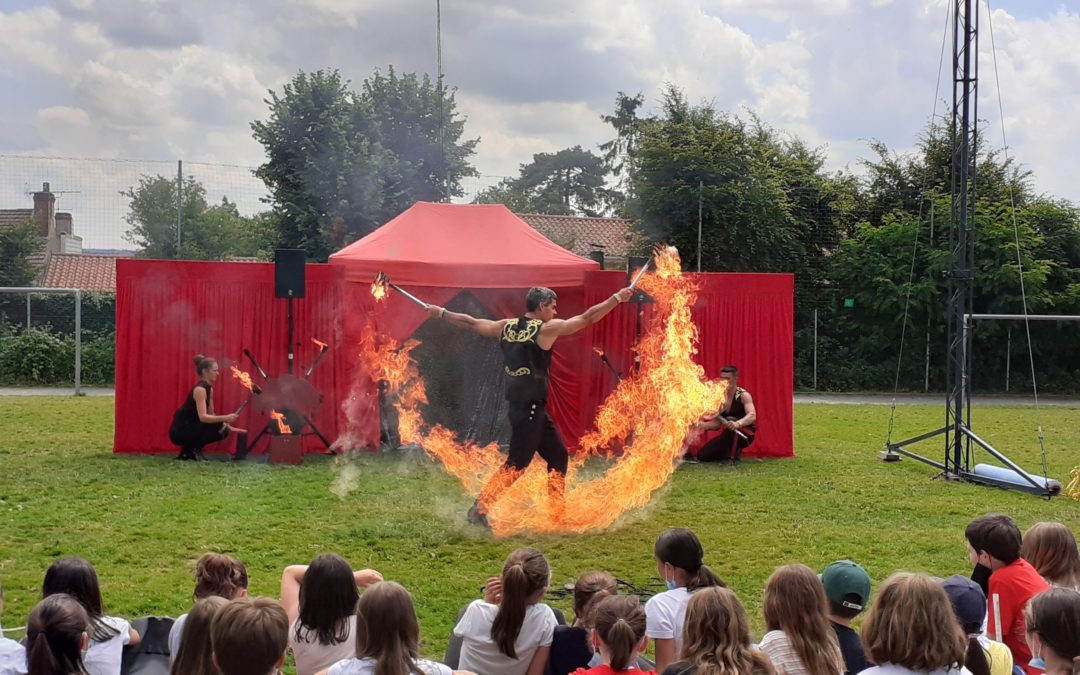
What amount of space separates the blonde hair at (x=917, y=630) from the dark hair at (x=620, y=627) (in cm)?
71

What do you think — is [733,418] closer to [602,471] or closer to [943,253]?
[602,471]

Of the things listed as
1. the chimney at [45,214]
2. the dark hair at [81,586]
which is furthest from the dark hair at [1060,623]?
the chimney at [45,214]

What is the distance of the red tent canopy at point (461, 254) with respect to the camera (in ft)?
36.7

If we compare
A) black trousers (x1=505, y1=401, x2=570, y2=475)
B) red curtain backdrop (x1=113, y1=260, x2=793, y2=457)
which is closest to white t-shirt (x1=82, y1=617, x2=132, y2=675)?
black trousers (x1=505, y1=401, x2=570, y2=475)

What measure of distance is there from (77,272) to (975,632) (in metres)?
26.4

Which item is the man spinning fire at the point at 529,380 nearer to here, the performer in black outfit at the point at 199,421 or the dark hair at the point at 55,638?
the performer in black outfit at the point at 199,421

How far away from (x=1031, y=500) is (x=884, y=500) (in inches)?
59.1

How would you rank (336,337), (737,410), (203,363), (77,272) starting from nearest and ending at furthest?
(203,363) → (737,410) → (336,337) → (77,272)

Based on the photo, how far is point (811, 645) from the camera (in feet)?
10.7

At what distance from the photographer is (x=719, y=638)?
2.99 metres

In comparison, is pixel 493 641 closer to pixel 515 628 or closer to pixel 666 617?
pixel 515 628

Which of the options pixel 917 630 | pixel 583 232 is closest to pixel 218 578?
pixel 917 630

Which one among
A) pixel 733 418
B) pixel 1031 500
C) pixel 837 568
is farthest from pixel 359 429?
pixel 837 568

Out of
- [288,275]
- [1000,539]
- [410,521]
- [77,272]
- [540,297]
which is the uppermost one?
[77,272]
